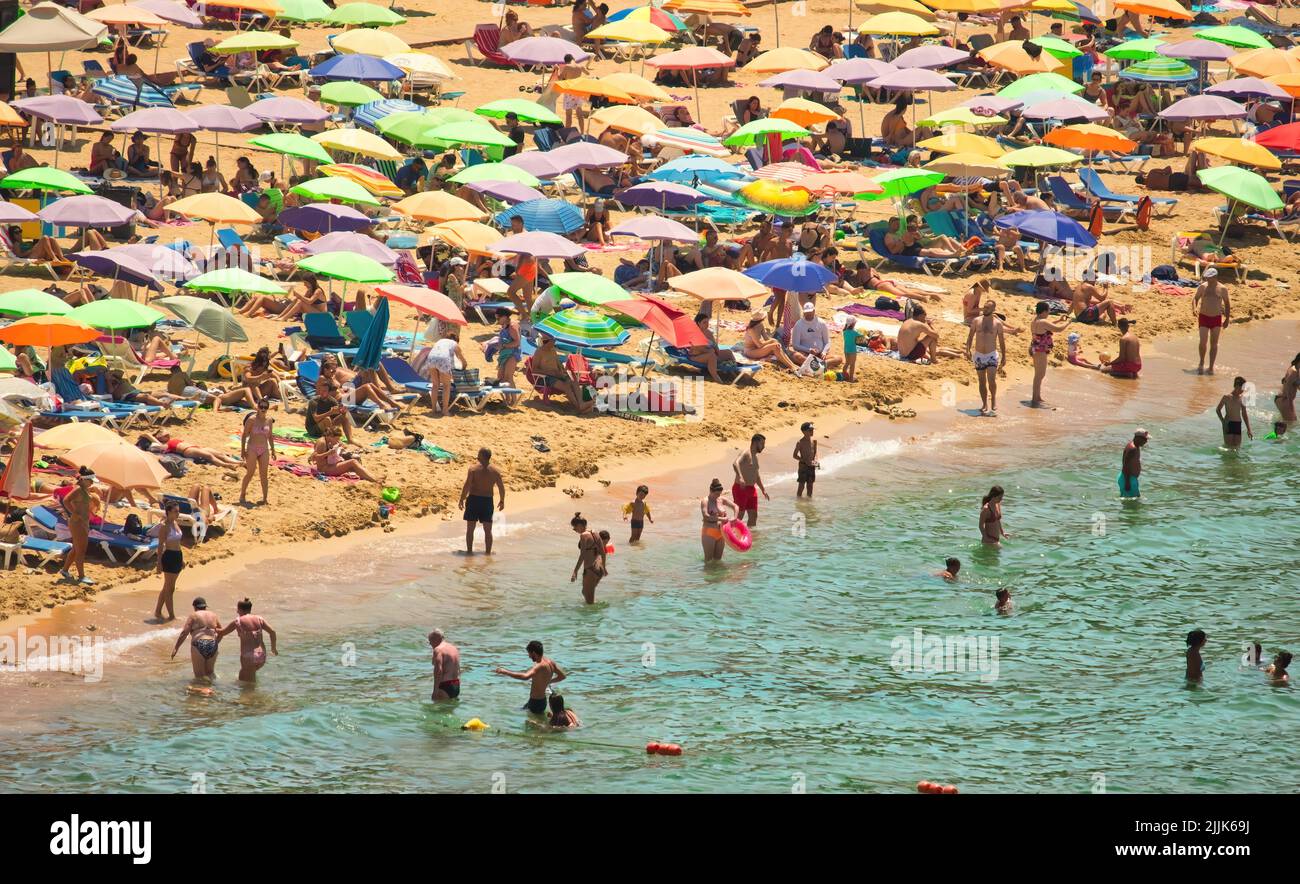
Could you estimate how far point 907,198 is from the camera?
97.1 ft

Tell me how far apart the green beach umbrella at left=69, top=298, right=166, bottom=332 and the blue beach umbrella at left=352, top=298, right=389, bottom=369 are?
229 cm

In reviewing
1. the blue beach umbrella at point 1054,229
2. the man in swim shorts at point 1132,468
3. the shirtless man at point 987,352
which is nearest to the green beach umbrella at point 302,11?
the blue beach umbrella at point 1054,229

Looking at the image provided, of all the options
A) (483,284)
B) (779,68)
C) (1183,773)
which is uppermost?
(779,68)

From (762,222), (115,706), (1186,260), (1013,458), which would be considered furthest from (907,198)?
(115,706)

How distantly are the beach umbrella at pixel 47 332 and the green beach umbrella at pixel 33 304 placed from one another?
0.91 ft

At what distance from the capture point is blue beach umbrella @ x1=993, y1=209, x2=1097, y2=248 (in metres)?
26.7

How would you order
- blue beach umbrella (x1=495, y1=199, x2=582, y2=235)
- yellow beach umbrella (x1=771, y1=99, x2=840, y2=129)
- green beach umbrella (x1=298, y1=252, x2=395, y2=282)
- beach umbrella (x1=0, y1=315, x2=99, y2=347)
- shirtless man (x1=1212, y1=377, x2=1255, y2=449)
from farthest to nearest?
yellow beach umbrella (x1=771, y1=99, x2=840, y2=129) < blue beach umbrella (x1=495, y1=199, x2=582, y2=235) < shirtless man (x1=1212, y1=377, x2=1255, y2=449) < green beach umbrella (x1=298, y1=252, x2=395, y2=282) < beach umbrella (x1=0, y1=315, x2=99, y2=347)

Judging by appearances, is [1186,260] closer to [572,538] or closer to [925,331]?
[925,331]

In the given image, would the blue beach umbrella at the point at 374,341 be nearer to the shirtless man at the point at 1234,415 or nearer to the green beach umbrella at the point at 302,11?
the shirtless man at the point at 1234,415

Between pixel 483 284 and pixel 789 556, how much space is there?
24.1 feet

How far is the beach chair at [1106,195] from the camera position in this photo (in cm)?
3123

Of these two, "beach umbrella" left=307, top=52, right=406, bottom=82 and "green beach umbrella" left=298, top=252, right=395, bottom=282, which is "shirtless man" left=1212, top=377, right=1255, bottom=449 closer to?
"green beach umbrella" left=298, top=252, right=395, bottom=282

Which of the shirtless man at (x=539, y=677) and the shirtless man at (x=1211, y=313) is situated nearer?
the shirtless man at (x=539, y=677)

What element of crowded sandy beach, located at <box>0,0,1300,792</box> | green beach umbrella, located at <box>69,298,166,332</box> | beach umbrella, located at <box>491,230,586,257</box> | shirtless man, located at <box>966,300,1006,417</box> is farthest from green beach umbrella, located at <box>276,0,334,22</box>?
shirtless man, located at <box>966,300,1006,417</box>
